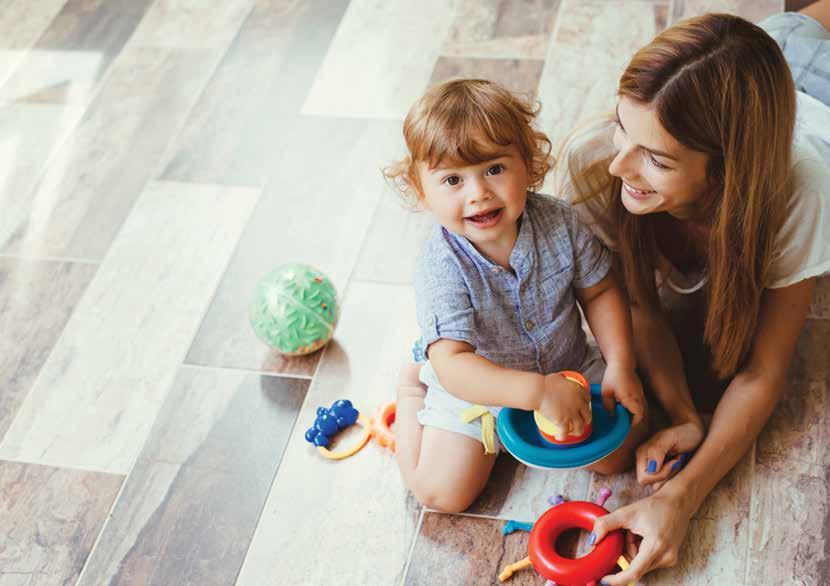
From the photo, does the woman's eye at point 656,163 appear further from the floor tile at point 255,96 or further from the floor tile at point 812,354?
the floor tile at point 255,96

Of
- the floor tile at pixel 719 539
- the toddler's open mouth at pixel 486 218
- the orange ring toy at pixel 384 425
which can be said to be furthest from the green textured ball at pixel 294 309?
the floor tile at pixel 719 539

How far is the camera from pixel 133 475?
1.58 m

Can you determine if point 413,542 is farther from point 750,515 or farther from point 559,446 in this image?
point 750,515

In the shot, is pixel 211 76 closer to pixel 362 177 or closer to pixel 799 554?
pixel 362 177

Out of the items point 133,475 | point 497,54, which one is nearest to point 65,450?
point 133,475

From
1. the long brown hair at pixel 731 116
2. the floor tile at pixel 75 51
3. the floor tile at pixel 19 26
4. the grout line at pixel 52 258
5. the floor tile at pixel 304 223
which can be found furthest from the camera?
the floor tile at pixel 19 26

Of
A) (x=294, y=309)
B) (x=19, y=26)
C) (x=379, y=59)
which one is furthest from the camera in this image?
(x=19, y=26)

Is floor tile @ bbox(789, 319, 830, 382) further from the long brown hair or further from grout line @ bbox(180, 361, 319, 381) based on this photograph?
grout line @ bbox(180, 361, 319, 381)

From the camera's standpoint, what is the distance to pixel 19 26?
2562 mm

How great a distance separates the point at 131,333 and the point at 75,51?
99 cm

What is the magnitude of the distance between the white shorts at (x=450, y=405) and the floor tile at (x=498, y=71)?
80 centimetres

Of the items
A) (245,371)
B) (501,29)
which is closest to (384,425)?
(245,371)

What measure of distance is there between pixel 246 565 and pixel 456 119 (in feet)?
2.36

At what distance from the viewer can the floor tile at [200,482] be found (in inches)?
57.8
